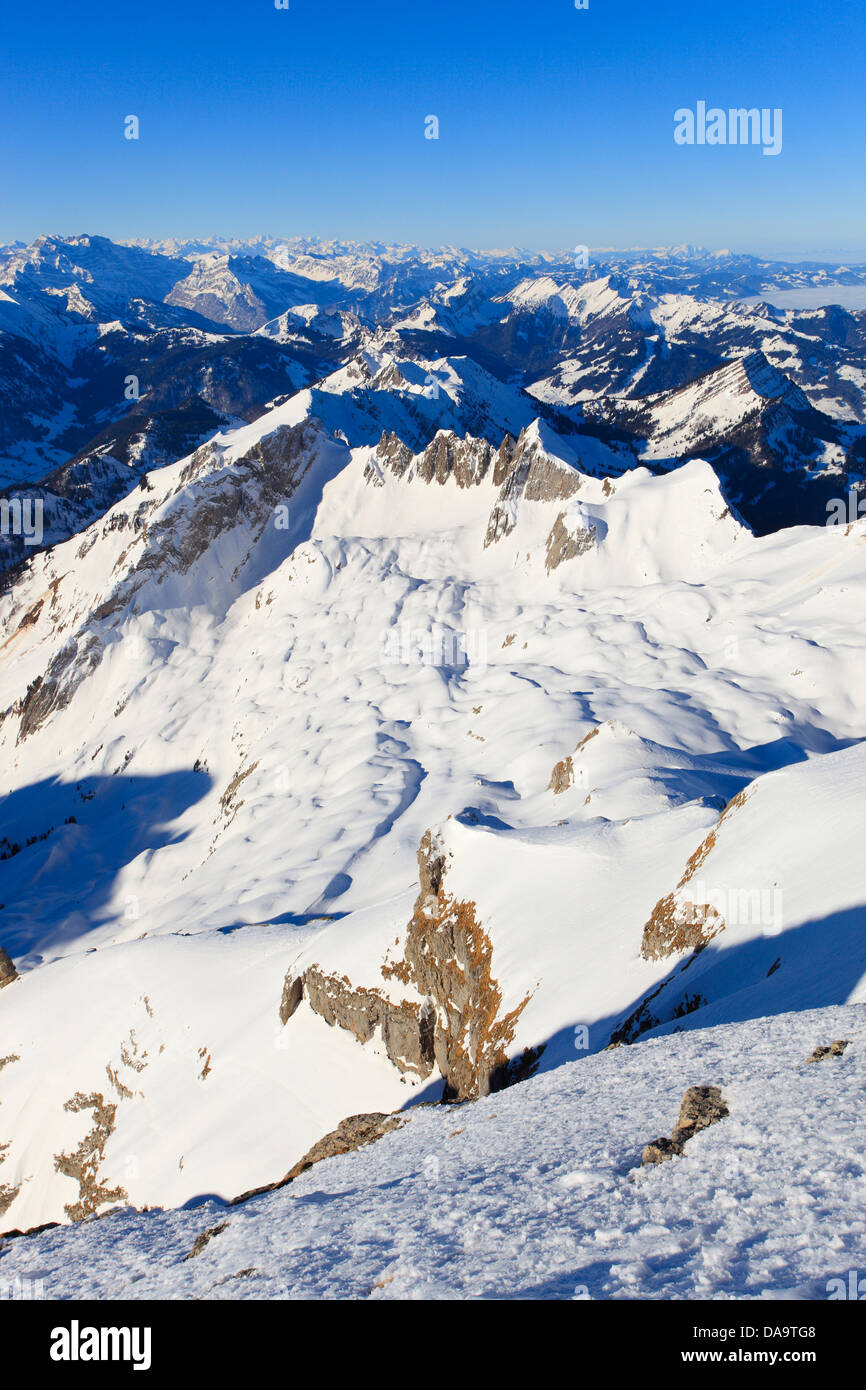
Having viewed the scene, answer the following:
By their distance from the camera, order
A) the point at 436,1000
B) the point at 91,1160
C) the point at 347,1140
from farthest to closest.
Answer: the point at 91,1160, the point at 436,1000, the point at 347,1140

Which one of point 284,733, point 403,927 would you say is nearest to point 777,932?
point 403,927

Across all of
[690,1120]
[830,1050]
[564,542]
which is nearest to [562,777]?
[830,1050]

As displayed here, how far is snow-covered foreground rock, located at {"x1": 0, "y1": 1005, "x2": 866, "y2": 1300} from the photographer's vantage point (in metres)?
8.12

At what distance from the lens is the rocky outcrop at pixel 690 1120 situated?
1026cm

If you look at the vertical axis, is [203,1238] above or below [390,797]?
above

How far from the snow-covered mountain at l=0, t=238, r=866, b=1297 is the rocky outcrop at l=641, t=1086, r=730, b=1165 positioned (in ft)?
0.88

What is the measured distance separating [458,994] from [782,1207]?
18758mm

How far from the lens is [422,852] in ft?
96.1

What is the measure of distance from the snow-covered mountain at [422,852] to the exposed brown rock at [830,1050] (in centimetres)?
29

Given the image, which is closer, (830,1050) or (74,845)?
(830,1050)

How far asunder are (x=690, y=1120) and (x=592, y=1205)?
6.49ft

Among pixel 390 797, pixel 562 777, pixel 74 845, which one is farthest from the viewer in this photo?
pixel 74 845

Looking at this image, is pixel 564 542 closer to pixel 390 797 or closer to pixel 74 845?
pixel 390 797

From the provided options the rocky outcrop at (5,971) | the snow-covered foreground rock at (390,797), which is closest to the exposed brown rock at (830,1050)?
the snow-covered foreground rock at (390,797)
